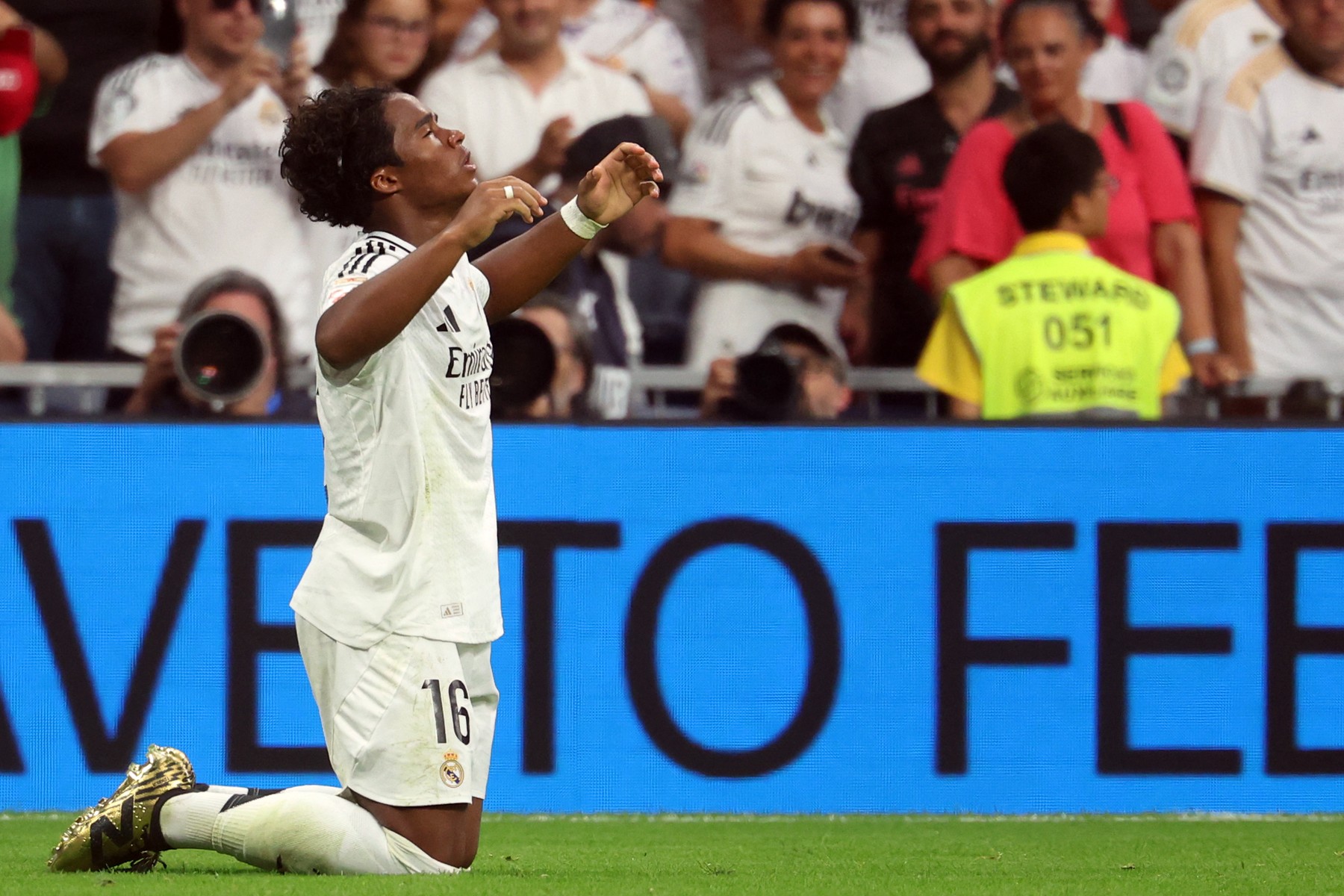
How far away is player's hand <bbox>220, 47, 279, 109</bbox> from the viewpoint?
6.73 metres

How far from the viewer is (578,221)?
12.6 ft

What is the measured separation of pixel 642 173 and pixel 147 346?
11.3 ft

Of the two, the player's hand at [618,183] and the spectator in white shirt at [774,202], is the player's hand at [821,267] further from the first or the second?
the player's hand at [618,183]

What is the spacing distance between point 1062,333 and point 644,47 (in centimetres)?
217

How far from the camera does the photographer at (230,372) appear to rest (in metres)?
5.82

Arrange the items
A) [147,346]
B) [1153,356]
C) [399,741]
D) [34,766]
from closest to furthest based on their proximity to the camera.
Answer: [399,741] → [34,766] → [1153,356] → [147,346]

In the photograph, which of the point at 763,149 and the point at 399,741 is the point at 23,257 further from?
the point at 399,741

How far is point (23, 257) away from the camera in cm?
671

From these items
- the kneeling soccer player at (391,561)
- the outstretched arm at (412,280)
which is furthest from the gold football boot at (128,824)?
the outstretched arm at (412,280)

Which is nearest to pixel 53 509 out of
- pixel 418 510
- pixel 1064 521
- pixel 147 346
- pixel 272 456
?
pixel 272 456

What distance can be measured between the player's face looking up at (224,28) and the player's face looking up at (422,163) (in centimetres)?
329

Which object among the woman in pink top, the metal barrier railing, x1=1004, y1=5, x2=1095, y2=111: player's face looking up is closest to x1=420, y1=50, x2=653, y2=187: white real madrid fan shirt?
the metal barrier railing

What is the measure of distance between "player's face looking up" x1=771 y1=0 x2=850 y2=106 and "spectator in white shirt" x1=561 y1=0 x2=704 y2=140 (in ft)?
1.28

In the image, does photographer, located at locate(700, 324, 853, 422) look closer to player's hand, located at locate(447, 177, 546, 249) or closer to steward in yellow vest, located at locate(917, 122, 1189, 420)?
steward in yellow vest, located at locate(917, 122, 1189, 420)
